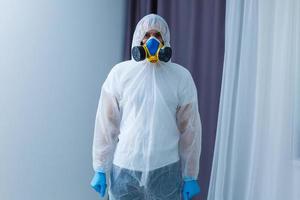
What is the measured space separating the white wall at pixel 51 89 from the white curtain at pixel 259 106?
98 centimetres

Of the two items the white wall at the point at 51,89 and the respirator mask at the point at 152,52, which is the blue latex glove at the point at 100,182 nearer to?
the respirator mask at the point at 152,52

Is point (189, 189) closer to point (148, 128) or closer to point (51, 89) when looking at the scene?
point (148, 128)

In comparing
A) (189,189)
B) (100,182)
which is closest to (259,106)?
(189,189)

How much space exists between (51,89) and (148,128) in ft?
3.11

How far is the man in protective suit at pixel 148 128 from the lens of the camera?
4.50ft

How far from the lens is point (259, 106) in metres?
1.61

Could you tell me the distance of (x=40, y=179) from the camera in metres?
2.02

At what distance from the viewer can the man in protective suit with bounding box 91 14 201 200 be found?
137cm

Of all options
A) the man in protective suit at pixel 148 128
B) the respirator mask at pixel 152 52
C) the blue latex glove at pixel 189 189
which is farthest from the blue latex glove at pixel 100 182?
the respirator mask at pixel 152 52

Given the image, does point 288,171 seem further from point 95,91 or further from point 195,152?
point 95,91

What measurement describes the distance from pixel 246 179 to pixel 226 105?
42 cm

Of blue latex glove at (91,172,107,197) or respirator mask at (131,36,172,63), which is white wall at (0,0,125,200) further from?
respirator mask at (131,36,172,63)

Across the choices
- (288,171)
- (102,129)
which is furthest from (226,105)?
(102,129)

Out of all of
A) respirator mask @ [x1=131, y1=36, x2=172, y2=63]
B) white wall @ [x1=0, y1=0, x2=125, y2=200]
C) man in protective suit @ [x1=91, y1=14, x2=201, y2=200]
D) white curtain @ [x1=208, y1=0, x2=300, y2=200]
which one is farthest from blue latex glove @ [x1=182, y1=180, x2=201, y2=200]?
white wall @ [x1=0, y1=0, x2=125, y2=200]
